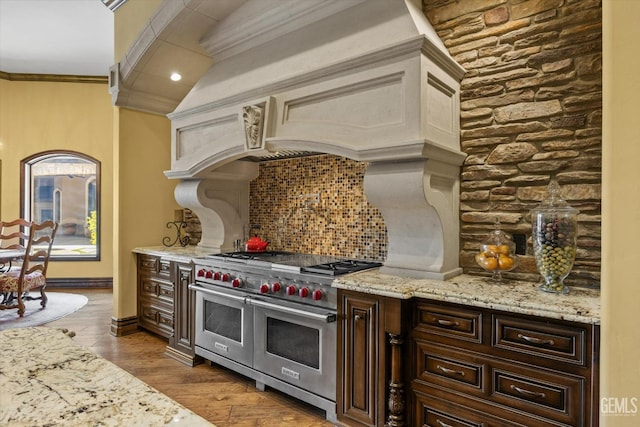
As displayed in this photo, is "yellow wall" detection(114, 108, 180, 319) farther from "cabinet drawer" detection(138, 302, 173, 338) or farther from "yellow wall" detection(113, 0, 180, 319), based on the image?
"cabinet drawer" detection(138, 302, 173, 338)

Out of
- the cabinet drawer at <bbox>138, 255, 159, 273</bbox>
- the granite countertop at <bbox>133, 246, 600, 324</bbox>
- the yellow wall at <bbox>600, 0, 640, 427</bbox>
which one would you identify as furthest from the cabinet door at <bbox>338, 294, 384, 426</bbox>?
the cabinet drawer at <bbox>138, 255, 159, 273</bbox>

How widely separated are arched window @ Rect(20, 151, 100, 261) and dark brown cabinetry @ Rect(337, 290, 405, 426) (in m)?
5.95

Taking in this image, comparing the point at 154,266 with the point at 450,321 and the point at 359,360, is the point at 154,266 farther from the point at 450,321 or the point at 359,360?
the point at 450,321

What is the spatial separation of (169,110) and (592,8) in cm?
406

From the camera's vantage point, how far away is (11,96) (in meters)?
6.54

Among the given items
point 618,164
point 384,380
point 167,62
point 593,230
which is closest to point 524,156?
point 593,230

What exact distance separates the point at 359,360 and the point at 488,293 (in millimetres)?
828

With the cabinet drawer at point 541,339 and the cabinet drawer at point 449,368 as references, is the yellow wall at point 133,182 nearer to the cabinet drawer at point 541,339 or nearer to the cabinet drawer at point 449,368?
the cabinet drawer at point 449,368

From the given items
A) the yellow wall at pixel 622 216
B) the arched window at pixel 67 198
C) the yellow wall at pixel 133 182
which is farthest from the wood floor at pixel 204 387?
the arched window at pixel 67 198

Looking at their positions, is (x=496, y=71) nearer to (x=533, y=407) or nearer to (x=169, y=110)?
(x=533, y=407)

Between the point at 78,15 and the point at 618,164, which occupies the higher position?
the point at 78,15

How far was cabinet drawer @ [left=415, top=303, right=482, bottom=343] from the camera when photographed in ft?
6.24

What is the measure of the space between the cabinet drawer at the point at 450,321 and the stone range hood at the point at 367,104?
311 mm

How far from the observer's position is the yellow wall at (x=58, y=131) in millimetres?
6492
